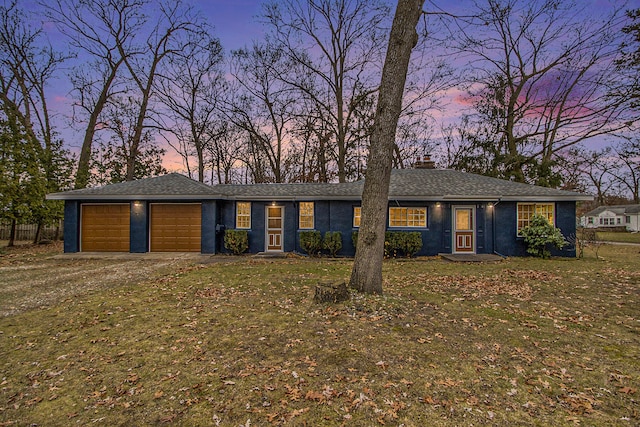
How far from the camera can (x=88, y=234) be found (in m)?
13.4

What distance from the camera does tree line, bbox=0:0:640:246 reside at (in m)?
16.9

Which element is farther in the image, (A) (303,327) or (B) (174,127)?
(B) (174,127)

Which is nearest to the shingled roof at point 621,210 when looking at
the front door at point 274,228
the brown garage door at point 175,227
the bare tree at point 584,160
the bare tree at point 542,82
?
the bare tree at point 584,160

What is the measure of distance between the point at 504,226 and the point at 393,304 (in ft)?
33.3

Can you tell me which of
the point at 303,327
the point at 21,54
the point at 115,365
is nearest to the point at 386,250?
the point at 303,327

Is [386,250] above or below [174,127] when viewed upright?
below

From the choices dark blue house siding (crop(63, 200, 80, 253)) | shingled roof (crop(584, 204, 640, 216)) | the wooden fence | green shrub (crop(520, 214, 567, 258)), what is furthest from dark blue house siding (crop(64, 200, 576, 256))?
shingled roof (crop(584, 204, 640, 216))

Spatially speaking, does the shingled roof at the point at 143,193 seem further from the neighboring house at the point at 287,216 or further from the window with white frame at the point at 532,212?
the window with white frame at the point at 532,212

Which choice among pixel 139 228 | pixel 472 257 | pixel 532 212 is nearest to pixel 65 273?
pixel 139 228

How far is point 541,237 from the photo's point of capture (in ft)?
40.7

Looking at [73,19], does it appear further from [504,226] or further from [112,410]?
[504,226]

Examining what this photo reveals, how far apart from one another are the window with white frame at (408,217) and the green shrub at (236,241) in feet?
21.1

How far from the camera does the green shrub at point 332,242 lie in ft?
42.3

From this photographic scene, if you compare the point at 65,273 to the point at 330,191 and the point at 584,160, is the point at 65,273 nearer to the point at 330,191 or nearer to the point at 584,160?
the point at 330,191
